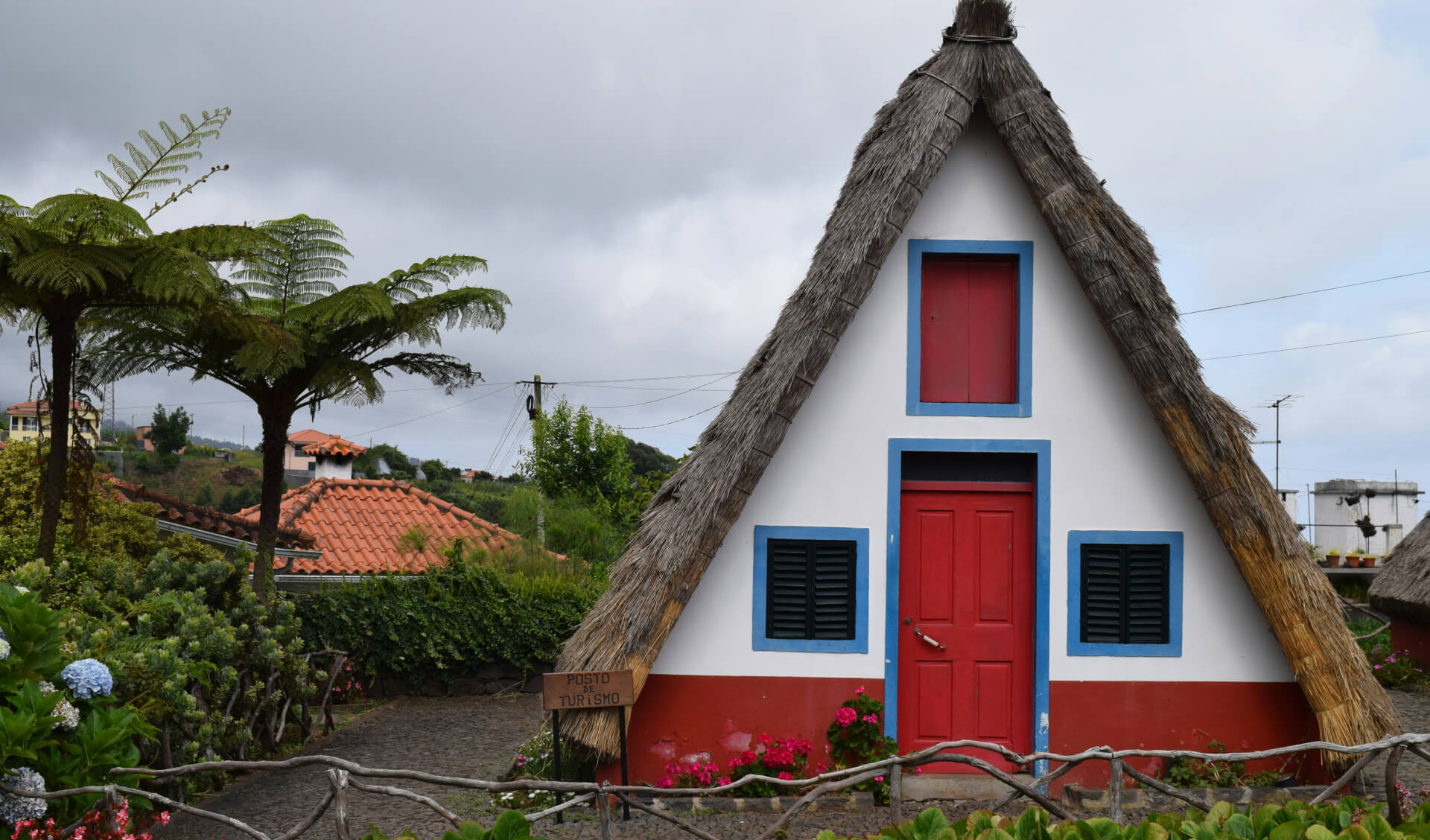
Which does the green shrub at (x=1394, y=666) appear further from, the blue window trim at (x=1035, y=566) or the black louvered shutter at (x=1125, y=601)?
the blue window trim at (x=1035, y=566)

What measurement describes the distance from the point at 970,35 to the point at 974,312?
84.2 inches

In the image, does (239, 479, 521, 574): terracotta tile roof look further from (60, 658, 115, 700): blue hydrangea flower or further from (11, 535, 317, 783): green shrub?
(60, 658, 115, 700): blue hydrangea flower

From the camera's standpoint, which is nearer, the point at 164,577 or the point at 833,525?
the point at 833,525

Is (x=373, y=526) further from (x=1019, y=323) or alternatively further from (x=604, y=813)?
(x=604, y=813)

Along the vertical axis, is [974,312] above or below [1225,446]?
above

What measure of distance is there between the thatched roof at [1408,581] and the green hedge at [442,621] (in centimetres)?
1086

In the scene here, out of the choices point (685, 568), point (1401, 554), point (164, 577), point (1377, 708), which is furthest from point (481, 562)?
point (1401, 554)

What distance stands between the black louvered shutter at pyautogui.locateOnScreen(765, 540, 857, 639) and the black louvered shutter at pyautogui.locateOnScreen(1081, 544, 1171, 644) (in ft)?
5.83

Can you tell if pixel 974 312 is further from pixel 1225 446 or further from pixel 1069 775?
pixel 1069 775

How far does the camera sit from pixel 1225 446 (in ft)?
21.8

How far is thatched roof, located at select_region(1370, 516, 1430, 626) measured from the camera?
12.1 m

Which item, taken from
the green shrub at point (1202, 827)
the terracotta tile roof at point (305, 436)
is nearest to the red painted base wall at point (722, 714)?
the green shrub at point (1202, 827)

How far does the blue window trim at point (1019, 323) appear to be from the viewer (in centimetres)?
709

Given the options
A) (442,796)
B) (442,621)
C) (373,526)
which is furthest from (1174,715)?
(373,526)
